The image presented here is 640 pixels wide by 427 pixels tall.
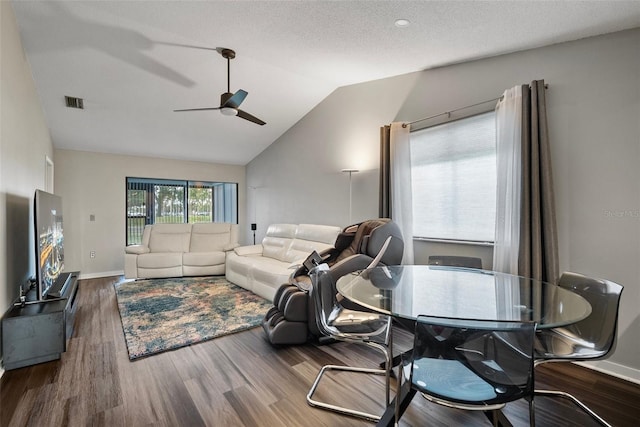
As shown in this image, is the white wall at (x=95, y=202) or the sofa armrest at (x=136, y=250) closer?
the sofa armrest at (x=136, y=250)

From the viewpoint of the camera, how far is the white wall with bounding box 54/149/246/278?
5383 millimetres

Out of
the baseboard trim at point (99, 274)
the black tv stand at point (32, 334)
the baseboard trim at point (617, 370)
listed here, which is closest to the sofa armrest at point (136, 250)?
the baseboard trim at point (99, 274)

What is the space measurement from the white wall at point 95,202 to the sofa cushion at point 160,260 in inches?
43.7

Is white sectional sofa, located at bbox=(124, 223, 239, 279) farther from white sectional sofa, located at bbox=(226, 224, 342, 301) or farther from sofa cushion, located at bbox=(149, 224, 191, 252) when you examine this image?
white sectional sofa, located at bbox=(226, 224, 342, 301)

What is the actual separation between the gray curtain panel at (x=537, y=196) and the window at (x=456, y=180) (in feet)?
1.36

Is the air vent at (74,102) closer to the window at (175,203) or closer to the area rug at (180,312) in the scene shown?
the window at (175,203)

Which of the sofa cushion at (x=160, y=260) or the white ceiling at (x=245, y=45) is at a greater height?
the white ceiling at (x=245, y=45)

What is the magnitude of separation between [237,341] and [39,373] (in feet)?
4.68

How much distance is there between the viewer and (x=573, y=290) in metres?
1.88

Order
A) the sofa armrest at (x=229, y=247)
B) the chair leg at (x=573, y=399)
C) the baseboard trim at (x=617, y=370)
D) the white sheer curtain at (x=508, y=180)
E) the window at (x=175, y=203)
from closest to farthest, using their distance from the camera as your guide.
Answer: the chair leg at (x=573, y=399) < the baseboard trim at (x=617, y=370) < the white sheer curtain at (x=508, y=180) < the sofa armrest at (x=229, y=247) < the window at (x=175, y=203)

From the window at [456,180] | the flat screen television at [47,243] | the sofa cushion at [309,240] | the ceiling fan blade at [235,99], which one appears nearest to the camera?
the flat screen television at [47,243]

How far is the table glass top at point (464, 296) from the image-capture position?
1.44 m

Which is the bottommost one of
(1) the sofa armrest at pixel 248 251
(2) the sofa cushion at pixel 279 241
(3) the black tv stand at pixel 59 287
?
(3) the black tv stand at pixel 59 287

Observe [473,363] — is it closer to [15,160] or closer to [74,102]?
[15,160]
